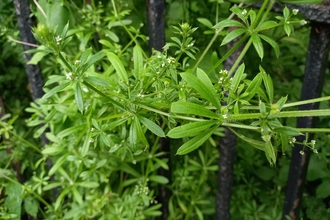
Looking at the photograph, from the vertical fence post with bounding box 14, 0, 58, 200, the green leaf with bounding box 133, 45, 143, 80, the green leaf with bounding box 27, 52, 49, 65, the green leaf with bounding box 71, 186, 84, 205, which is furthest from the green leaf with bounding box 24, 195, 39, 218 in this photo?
the green leaf with bounding box 133, 45, 143, 80

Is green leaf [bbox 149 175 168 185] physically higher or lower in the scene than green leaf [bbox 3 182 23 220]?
higher

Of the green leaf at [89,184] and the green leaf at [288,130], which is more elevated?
the green leaf at [288,130]

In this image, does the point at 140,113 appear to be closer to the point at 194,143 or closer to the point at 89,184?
the point at 194,143

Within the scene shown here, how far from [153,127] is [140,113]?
0.24ft

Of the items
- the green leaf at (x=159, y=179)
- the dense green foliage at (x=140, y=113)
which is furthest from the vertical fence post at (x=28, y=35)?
the green leaf at (x=159, y=179)

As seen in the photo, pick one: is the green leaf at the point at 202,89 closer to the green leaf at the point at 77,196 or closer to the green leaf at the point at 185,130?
the green leaf at the point at 185,130

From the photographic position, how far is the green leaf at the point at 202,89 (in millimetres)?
841

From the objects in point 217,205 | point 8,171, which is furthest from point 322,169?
point 8,171

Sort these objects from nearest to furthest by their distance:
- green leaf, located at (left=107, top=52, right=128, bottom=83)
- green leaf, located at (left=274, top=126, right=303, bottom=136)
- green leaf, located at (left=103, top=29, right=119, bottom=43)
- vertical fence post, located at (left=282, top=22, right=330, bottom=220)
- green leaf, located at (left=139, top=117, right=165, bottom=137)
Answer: green leaf, located at (left=274, top=126, right=303, bottom=136), green leaf, located at (left=139, top=117, right=165, bottom=137), green leaf, located at (left=107, top=52, right=128, bottom=83), vertical fence post, located at (left=282, top=22, right=330, bottom=220), green leaf, located at (left=103, top=29, right=119, bottom=43)

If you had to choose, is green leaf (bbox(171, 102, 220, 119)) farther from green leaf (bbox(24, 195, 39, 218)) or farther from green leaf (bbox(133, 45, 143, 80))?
green leaf (bbox(24, 195, 39, 218))

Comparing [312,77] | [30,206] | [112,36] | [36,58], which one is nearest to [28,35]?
[36,58]

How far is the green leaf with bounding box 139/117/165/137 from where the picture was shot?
0.91 metres

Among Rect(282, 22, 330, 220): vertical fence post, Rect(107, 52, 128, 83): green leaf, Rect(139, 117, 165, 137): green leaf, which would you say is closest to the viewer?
Rect(139, 117, 165, 137): green leaf

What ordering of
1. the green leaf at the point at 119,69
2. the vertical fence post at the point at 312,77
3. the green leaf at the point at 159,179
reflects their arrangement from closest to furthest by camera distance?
the green leaf at the point at 119,69, the vertical fence post at the point at 312,77, the green leaf at the point at 159,179
